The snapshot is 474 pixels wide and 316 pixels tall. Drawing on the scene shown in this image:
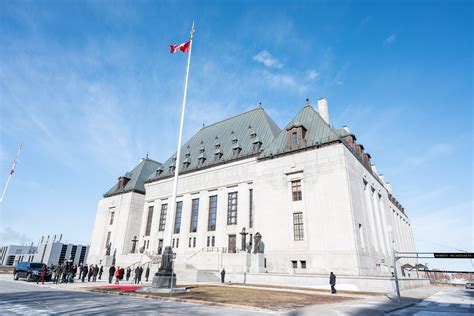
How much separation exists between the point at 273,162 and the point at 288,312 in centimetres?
2572

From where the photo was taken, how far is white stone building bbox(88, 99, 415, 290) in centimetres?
2817

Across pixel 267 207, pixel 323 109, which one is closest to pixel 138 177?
pixel 267 207

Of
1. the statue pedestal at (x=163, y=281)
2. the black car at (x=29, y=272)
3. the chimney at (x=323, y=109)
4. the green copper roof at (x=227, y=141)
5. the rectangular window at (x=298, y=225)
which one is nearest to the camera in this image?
the statue pedestal at (x=163, y=281)

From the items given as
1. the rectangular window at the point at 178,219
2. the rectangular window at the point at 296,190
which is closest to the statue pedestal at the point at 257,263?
the rectangular window at the point at 296,190

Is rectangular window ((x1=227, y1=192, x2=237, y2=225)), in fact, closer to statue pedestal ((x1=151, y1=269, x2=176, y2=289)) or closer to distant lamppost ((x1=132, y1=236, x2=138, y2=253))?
distant lamppost ((x1=132, y1=236, x2=138, y2=253))

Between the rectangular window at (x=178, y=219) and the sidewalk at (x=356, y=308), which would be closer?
the sidewalk at (x=356, y=308)

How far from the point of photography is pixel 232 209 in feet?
125

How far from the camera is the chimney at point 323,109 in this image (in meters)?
38.3

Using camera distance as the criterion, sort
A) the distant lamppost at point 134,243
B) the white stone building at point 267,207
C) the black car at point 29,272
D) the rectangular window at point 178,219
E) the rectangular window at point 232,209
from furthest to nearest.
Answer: the distant lamppost at point 134,243 < the rectangular window at point 178,219 < the rectangular window at point 232,209 < the white stone building at point 267,207 < the black car at point 29,272

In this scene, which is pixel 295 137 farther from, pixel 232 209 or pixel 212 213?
pixel 212 213

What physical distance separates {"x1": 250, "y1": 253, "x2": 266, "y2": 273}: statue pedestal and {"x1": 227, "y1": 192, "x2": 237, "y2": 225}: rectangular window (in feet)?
26.4

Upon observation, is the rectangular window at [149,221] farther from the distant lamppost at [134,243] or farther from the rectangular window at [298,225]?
the rectangular window at [298,225]

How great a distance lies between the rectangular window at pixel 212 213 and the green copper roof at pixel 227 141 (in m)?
5.35

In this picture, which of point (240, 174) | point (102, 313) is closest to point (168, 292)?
point (102, 313)
